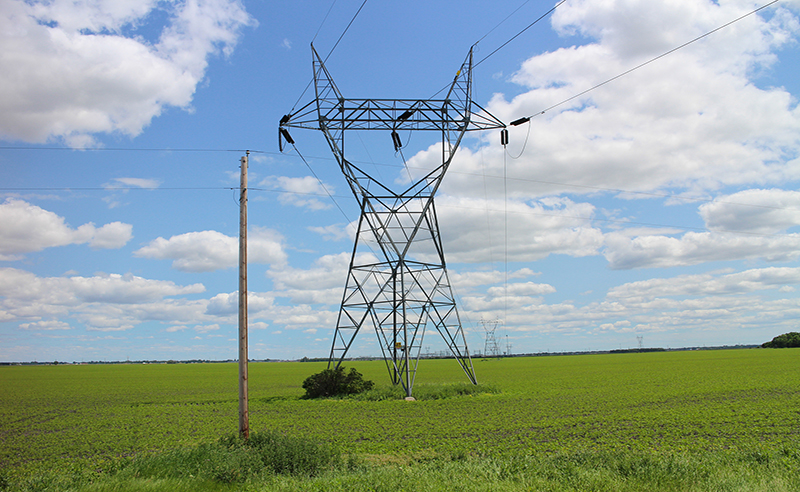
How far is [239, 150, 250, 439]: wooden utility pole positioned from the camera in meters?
16.1

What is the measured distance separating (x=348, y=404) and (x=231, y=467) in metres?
20.1

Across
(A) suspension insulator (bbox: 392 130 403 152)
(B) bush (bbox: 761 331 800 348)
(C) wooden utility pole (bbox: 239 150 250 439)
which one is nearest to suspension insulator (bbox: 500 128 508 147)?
(A) suspension insulator (bbox: 392 130 403 152)

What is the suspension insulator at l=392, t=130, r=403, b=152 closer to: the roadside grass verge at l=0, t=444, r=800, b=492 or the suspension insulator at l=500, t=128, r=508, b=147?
the suspension insulator at l=500, t=128, r=508, b=147

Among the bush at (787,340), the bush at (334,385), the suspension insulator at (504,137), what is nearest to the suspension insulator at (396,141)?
the suspension insulator at (504,137)

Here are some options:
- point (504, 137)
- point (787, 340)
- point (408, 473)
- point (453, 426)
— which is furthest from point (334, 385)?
point (787, 340)

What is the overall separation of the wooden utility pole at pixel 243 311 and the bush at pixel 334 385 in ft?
65.7

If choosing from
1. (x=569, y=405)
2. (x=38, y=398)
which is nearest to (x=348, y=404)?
(x=569, y=405)

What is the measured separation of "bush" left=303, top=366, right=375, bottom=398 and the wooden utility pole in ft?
65.7

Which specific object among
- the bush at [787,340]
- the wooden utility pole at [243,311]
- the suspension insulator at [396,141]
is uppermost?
the suspension insulator at [396,141]

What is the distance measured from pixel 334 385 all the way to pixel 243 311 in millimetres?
21373

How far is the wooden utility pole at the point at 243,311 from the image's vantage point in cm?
1612

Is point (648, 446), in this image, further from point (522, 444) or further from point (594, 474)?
point (594, 474)

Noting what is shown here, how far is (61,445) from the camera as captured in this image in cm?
2284

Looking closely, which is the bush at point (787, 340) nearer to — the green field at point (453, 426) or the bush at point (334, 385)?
the green field at point (453, 426)
